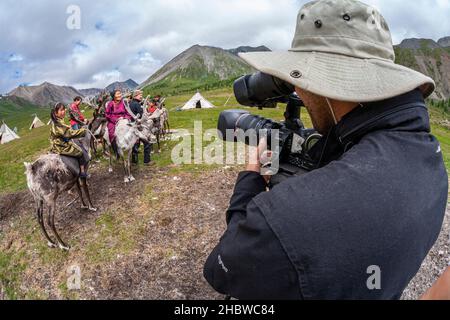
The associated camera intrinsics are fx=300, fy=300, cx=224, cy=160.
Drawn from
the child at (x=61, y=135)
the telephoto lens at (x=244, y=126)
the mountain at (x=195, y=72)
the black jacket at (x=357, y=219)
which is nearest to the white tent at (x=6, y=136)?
the child at (x=61, y=135)

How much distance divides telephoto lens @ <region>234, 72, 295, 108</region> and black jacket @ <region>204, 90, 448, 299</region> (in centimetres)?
71

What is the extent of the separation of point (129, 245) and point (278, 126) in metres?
5.33

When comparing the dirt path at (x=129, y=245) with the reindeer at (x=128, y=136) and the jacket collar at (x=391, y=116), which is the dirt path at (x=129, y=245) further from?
the jacket collar at (x=391, y=116)

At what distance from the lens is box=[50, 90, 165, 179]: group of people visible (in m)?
6.39

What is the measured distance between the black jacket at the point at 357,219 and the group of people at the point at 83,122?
634cm

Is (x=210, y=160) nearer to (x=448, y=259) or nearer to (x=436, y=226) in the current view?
(x=448, y=259)

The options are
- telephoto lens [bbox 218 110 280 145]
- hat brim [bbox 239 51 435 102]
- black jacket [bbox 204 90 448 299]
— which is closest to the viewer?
black jacket [bbox 204 90 448 299]

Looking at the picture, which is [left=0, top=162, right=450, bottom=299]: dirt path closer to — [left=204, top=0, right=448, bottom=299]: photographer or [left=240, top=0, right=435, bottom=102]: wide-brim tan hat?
[left=204, top=0, right=448, bottom=299]: photographer

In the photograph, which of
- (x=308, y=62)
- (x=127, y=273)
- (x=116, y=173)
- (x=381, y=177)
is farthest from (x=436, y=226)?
(x=116, y=173)

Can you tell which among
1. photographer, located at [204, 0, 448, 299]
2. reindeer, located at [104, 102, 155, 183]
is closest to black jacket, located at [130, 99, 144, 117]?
reindeer, located at [104, 102, 155, 183]

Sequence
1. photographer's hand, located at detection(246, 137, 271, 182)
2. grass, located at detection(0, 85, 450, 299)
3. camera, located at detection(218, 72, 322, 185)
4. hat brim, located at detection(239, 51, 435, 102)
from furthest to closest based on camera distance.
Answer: grass, located at detection(0, 85, 450, 299) → camera, located at detection(218, 72, 322, 185) → photographer's hand, located at detection(246, 137, 271, 182) → hat brim, located at detection(239, 51, 435, 102)

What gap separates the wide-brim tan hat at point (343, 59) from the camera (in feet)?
3.75

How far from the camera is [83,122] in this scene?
8.76 meters

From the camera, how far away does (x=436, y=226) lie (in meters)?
1.14
